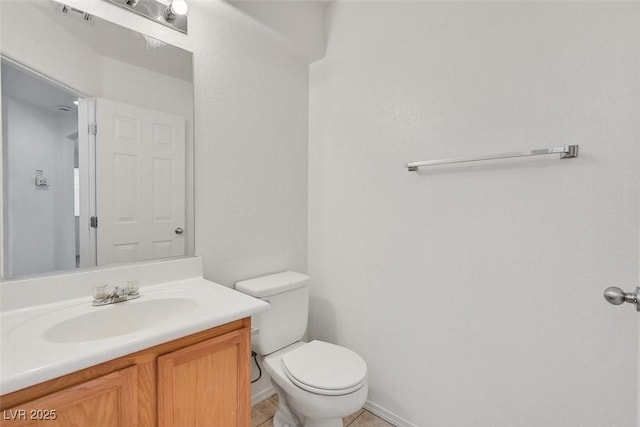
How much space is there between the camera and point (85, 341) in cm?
100

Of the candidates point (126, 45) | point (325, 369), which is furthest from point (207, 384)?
point (126, 45)

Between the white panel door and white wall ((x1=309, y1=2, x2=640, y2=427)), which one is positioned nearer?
white wall ((x1=309, y1=2, x2=640, y2=427))

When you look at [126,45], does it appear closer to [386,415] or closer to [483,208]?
[483,208]

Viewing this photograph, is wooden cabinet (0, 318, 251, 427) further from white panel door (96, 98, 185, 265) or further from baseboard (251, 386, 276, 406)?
baseboard (251, 386, 276, 406)

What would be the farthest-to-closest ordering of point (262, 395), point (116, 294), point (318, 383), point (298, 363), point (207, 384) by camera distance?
point (262, 395) → point (298, 363) → point (318, 383) → point (116, 294) → point (207, 384)

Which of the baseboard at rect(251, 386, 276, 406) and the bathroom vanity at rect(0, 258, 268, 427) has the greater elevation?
the bathroom vanity at rect(0, 258, 268, 427)

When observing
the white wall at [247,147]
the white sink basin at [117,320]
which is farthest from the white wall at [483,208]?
the white sink basin at [117,320]

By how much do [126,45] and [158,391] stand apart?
1328 millimetres

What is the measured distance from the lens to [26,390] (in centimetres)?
70

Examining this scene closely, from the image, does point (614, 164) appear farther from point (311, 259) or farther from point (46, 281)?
point (46, 281)

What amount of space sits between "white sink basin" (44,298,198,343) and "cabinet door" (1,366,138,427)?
0.85ft

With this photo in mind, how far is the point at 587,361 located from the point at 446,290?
0.54 meters

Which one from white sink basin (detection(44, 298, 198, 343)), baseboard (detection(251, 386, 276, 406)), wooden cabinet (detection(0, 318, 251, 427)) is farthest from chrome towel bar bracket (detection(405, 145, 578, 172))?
baseboard (detection(251, 386, 276, 406))

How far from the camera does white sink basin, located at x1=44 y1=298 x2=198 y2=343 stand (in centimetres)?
99
